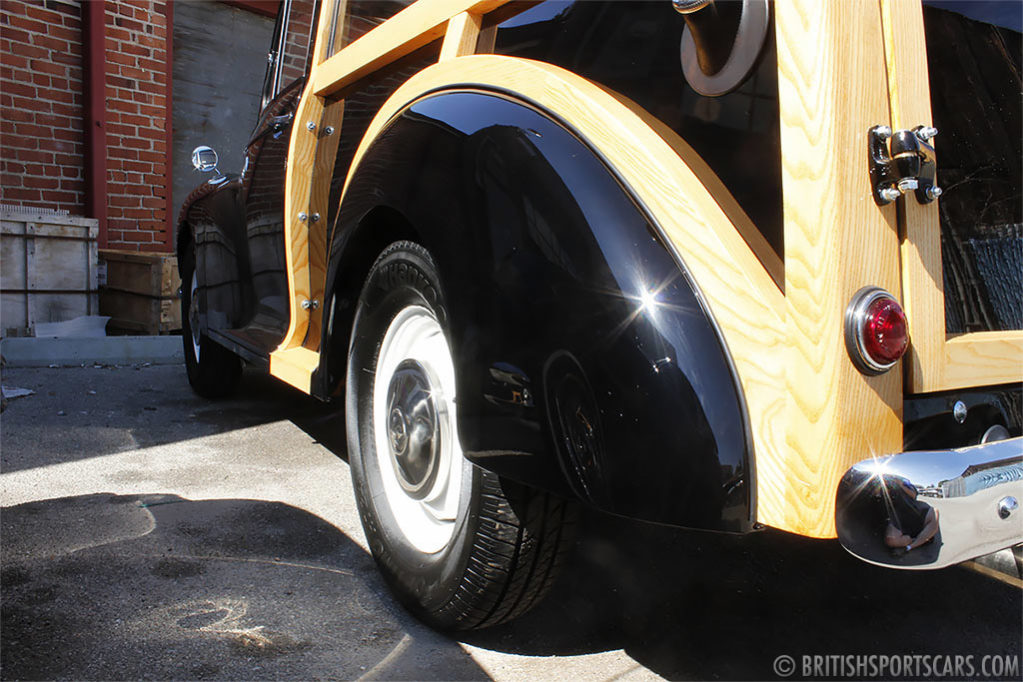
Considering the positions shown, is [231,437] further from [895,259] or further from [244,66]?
[244,66]

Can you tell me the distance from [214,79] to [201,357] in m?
4.14

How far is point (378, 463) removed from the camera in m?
2.00

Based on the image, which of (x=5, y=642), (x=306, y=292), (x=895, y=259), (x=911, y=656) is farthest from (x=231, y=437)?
(x=895, y=259)

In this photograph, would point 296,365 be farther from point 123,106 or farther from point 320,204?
point 123,106

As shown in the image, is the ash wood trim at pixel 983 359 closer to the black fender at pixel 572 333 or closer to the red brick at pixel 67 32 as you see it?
the black fender at pixel 572 333

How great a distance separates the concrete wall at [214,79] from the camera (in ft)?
23.1

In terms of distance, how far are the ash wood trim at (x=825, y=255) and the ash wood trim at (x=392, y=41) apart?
2.65 ft

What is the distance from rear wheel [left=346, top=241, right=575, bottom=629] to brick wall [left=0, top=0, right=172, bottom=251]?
5347 mm

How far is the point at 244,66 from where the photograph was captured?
7.41 m

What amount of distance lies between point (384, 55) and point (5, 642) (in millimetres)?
1751

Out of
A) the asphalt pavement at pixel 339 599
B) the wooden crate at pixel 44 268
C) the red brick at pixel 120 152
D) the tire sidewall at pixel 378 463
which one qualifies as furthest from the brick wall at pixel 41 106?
the tire sidewall at pixel 378 463

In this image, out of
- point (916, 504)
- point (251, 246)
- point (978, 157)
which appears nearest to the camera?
point (916, 504)

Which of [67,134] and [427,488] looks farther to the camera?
[67,134]

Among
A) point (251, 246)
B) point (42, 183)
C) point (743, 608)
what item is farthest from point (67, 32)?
point (743, 608)
